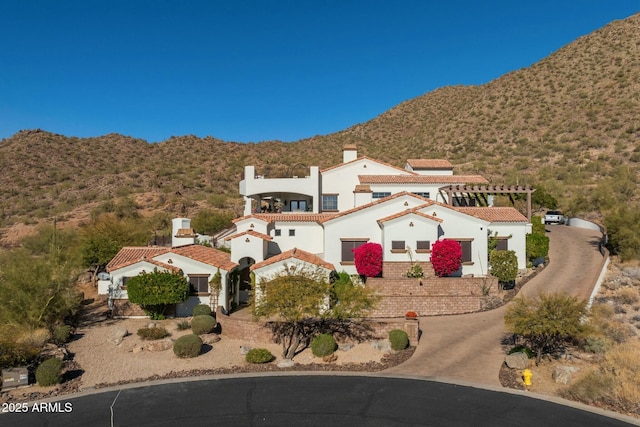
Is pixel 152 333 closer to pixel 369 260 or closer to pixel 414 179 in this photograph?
pixel 369 260

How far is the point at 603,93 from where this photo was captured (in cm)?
7731

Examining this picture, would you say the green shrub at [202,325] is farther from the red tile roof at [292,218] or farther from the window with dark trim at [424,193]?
the window with dark trim at [424,193]

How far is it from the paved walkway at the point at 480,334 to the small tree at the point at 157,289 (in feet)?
45.2

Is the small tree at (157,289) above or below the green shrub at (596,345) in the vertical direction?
above

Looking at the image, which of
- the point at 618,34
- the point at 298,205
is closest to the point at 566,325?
the point at 298,205

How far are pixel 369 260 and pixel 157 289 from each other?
42.5 ft

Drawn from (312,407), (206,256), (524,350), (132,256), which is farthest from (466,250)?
(132,256)

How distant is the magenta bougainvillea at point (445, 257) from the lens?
1093 inches

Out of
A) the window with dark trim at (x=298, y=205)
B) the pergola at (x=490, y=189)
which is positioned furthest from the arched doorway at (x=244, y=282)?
the pergola at (x=490, y=189)

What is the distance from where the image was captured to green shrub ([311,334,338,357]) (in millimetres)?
20547

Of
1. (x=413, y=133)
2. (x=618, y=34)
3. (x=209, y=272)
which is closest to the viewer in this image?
(x=209, y=272)

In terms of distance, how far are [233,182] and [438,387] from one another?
6230cm

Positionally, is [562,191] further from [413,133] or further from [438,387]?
[438,387]

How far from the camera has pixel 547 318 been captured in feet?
60.5
